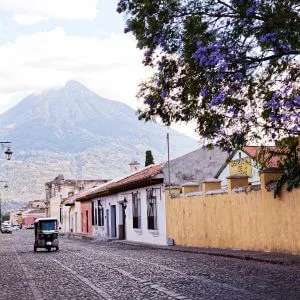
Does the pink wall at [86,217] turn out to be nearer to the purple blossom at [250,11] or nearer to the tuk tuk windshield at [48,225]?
the tuk tuk windshield at [48,225]

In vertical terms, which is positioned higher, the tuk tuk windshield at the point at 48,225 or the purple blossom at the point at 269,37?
the purple blossom at the point at 269,37

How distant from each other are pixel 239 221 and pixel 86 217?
3835 cm

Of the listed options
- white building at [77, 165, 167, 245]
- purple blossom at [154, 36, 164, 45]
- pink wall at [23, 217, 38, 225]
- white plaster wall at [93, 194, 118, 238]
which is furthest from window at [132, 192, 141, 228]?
pink wall at [23, 217, 38, 225]

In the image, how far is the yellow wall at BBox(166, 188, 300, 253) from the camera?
61.8ft

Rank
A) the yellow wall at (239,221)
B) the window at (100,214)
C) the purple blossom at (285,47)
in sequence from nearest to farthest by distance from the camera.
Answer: the purple blossom at (285,47)
the yellow wall at (239,221)
the window at (100,214)

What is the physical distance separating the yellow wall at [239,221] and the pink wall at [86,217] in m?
27.3

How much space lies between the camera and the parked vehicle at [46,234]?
93.5ft

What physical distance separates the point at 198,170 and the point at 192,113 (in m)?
19.8

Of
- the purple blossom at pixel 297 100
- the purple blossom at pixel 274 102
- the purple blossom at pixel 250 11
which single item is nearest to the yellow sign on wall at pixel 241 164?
the purple blossom at pixel 274 102

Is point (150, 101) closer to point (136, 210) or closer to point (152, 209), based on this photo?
point (152, 209)

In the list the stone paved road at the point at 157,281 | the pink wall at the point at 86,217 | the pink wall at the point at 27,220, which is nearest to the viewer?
the stone paved road at the point at 157,281

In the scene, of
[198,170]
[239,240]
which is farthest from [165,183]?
[239,240]

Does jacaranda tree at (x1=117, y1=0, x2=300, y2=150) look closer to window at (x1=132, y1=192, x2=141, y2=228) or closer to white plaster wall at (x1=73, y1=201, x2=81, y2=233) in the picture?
window at (x1=132, y1=192, x2=141, y2=228)

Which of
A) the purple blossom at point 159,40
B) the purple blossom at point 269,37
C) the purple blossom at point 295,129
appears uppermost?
the purple blossom at point 159,40
